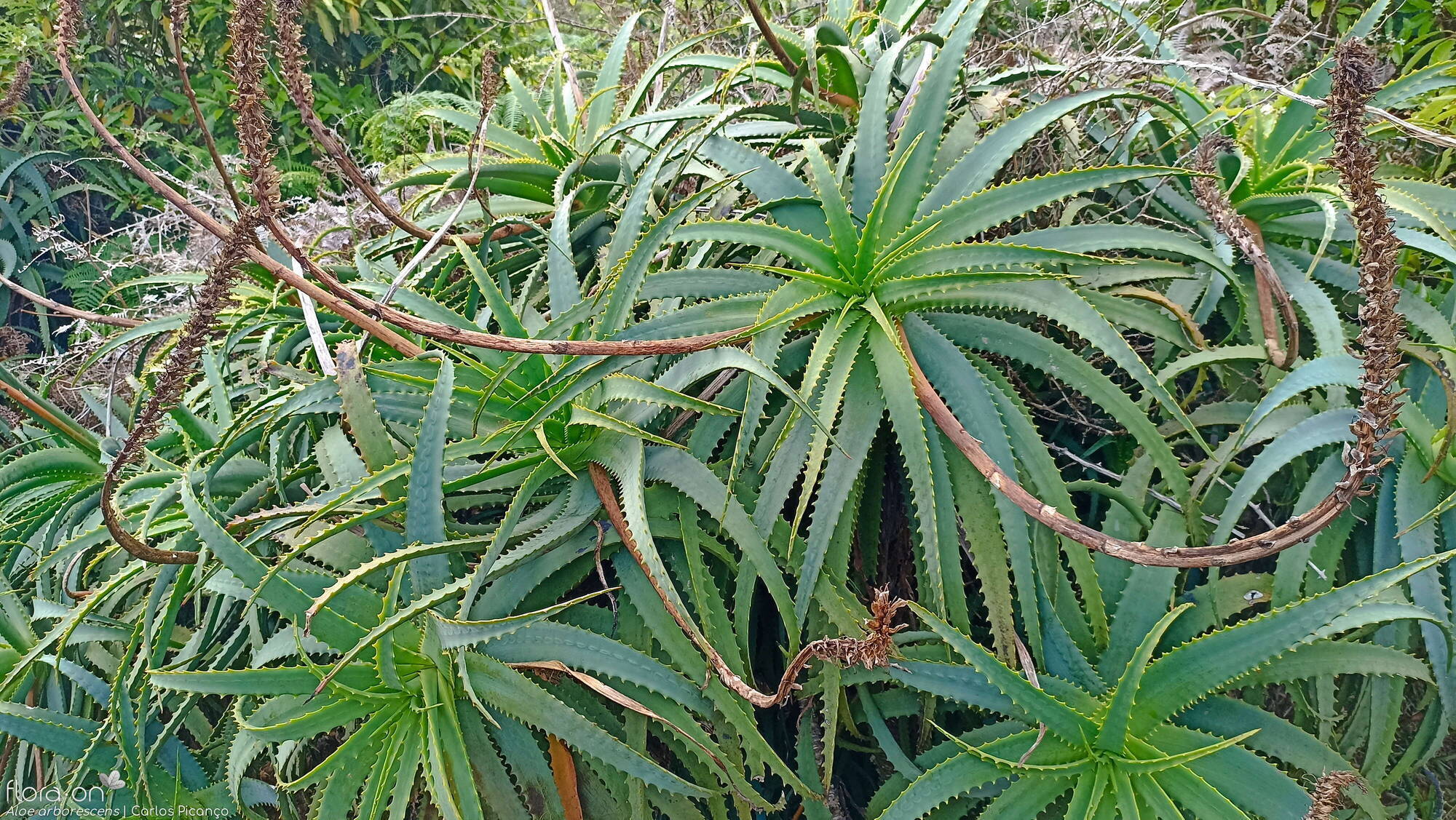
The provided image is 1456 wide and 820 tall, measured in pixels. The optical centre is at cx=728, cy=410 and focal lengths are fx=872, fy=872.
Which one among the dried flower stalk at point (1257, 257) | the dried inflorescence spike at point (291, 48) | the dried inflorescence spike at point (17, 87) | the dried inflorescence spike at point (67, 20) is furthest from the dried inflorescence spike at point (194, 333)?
the dried flower stalk at point (1257, 257)

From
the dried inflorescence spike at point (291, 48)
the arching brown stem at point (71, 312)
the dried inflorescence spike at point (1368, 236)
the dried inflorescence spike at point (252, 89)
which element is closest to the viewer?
the dried inflorescence spike at point (1368, 236)

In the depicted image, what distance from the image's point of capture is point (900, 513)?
1307mm

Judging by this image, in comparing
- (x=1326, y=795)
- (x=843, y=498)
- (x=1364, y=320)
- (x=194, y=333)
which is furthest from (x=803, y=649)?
(x=194, y=333)

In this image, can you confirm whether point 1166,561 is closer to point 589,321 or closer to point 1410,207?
point 1410,207

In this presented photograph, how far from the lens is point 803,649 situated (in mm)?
1075

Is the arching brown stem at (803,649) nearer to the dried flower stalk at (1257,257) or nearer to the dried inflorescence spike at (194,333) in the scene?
the dried inflorescence spike at (194,333)

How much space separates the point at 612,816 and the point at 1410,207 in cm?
136

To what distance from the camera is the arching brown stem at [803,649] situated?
99cm

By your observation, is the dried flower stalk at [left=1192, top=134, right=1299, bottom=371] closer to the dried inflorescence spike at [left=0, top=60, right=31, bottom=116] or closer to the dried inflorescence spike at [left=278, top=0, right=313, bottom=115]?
the dried inflorescence spike at [left=278, top=0, right=313, bottom=115]

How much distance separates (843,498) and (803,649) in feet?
0.64

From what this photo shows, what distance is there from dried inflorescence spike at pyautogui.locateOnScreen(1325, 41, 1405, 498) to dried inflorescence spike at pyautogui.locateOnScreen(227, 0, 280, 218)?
101 cm

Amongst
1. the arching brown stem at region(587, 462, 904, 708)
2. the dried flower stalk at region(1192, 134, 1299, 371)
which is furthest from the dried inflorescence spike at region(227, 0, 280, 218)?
the dried flower stalk at region(1192, 134, 1299, 371)

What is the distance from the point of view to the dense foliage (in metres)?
1.05

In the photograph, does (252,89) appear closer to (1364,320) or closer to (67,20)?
(67,20)
